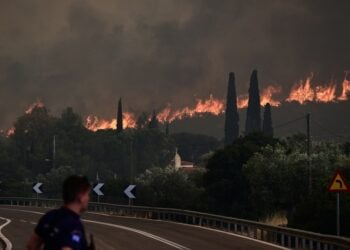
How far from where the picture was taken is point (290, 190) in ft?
154

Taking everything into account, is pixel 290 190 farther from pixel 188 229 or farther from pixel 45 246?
pixel 45 246

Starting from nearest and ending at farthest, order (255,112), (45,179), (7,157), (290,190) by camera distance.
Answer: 1. (290,190)
2. (45,179)
3. (7,157)
4. (255,112)

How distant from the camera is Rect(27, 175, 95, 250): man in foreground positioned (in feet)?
18.7

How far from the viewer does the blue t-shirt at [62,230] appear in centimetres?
569

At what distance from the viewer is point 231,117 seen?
174 metres

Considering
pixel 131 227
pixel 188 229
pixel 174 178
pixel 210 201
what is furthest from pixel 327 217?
pixel 174 178

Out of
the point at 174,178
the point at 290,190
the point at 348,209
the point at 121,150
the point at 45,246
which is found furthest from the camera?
the point at 121,150

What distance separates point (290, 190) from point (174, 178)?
84.0ft

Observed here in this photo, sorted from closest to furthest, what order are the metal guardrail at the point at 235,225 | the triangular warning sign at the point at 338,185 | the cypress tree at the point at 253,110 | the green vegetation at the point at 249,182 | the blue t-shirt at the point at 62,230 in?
the blue t-shirt at the point at 62,230 → the metal guardrail at the point at 235,225 → the triangular warning sign at the point at 338,185 → the green vegetation at the point at 249,182 → the cypress tree at the point at 253,110

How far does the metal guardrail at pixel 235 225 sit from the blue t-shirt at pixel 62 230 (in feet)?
47.7

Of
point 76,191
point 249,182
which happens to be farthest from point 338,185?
point 249,182

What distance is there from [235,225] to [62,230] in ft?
80.9

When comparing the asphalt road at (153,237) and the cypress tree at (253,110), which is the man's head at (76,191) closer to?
the asphalt road at (153,237)

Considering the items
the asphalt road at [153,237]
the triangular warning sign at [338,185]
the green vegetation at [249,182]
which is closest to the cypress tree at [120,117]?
the green vegetation at [249,182]
